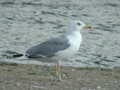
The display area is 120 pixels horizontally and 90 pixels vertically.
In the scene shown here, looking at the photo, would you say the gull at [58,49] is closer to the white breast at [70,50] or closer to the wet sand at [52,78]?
the white breast at [70,50]

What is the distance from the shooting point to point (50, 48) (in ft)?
28.2

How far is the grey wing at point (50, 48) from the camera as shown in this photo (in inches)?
334

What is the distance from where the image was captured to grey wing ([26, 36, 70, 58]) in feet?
27.8

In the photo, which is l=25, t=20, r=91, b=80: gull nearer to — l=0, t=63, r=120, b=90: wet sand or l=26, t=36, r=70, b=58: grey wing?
l=26, t=36, r=70, b=58: grey wing

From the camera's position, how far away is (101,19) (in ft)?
57.1

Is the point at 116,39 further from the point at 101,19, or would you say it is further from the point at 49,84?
the point at 49,84

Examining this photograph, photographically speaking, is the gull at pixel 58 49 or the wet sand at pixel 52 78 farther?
the gull at pixel 58 49

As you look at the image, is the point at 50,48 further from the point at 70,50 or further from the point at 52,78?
the point at 52,78

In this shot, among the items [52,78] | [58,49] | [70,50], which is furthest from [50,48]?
[52,78]

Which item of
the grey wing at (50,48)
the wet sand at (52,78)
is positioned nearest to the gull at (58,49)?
the grey wing at (50,48)

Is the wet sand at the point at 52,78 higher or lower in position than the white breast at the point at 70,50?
lower

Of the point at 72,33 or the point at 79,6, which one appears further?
the point at 79,6

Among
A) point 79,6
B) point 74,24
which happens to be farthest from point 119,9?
point 74,24

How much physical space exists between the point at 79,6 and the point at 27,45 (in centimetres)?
671
